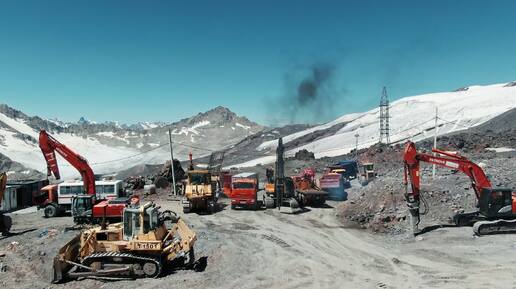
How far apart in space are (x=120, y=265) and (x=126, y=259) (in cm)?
28

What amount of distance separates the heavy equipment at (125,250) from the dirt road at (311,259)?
406mm

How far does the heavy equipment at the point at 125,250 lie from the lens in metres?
15.8

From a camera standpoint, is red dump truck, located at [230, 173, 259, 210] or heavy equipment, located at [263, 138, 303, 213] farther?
heavy equipment, located at [263, 138, 303, 213]

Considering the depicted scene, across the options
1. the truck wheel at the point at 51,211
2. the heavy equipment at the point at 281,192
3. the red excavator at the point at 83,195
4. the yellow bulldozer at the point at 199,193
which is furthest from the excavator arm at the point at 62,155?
the heavy equipment at the point at 281,192

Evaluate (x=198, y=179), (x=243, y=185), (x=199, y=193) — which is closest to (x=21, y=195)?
(x=198, y=179)

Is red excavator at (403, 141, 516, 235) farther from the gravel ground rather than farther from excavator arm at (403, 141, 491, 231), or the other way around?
the gravel ground

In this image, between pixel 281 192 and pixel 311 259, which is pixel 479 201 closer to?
pixel 311 259

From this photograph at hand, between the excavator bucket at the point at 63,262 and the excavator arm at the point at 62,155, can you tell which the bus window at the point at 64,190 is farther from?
the excavator bucket at the point at 63,262

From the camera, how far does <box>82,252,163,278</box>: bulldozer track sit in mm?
15766

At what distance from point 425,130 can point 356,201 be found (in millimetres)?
56663

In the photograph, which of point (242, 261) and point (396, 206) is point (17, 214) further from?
point (396, 206)

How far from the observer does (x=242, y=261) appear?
59.2ft

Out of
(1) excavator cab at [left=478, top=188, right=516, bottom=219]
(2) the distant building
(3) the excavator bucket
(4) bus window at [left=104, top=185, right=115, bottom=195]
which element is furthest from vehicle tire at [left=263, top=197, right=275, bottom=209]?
(2) the distant building

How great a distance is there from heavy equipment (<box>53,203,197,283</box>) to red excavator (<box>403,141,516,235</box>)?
39.5 feet
